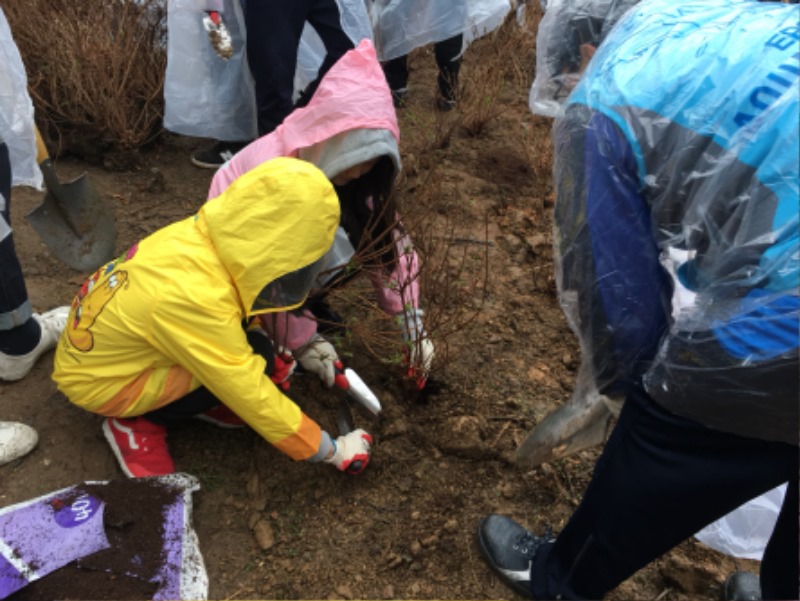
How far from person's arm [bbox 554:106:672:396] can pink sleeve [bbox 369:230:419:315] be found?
0.73 metres

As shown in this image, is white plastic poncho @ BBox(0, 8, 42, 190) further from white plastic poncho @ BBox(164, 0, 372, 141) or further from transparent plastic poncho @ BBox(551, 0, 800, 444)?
transparent plastic poncho @ BBox(551, 0, 800, 444)

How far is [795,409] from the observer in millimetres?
1007

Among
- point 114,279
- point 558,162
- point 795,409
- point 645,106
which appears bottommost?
point 114,279

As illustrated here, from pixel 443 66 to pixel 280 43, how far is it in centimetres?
151

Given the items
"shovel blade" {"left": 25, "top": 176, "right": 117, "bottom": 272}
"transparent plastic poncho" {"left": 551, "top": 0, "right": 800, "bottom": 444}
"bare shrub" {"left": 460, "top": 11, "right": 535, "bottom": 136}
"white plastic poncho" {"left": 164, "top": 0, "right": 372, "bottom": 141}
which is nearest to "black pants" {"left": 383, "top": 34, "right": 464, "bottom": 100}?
"bare shrub" {"left": 460, "top": 11, "right": 535, "bottom": 136}

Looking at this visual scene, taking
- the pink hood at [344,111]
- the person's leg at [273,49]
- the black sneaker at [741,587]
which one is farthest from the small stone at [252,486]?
the person's leg at [273,49]

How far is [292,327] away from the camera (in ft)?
7.00

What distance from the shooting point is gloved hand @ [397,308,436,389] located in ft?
6.78

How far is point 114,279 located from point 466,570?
1.25 meters

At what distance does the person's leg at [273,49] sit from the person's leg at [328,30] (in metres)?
0.09

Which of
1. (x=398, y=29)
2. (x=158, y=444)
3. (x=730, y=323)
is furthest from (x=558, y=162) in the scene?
(x=398, y=29)

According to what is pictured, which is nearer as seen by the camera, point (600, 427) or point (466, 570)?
point (600, 427)

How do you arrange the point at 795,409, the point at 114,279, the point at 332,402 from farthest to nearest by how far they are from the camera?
the point at 332,402 → the point at 114,279 → the point at 795,409

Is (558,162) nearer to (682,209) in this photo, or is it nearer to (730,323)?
(682,209)
